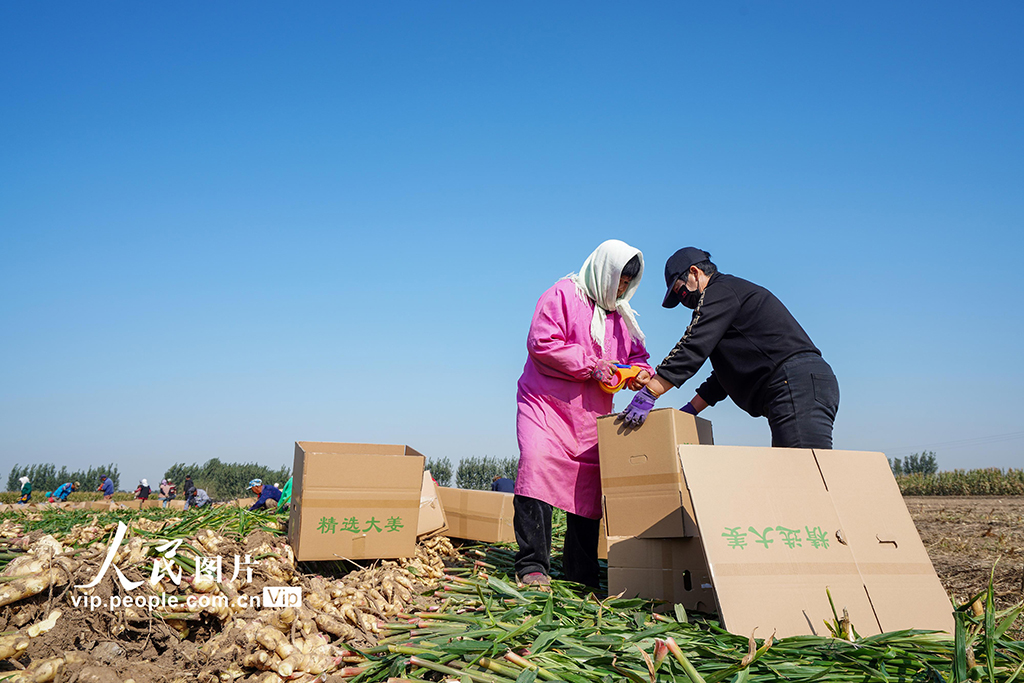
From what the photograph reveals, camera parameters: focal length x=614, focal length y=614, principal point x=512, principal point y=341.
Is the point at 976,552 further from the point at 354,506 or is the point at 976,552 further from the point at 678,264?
the point at 354,506

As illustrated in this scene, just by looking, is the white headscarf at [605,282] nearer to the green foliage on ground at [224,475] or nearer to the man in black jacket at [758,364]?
the man in black jacket at [758,364]

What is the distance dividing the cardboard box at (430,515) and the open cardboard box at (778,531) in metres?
1.63

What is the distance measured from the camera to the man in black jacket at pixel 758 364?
8.70 feet

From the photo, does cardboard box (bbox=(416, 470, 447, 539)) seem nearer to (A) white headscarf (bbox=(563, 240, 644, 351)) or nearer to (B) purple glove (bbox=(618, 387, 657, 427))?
(A) white headscarf (bbox=(563, 240, 644, 351))

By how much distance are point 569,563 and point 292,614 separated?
137 cm

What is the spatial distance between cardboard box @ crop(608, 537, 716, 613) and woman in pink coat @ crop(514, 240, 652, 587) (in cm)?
44

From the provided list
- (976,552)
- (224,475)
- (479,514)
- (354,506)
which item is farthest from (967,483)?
(224,475)

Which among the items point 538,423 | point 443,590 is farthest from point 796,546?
point 443,590

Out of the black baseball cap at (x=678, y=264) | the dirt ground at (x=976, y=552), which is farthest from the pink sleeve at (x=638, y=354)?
the dirt ground at (x=976, y=552)

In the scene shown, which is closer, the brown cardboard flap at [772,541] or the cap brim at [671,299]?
the brown cardboard flap at [772,541]

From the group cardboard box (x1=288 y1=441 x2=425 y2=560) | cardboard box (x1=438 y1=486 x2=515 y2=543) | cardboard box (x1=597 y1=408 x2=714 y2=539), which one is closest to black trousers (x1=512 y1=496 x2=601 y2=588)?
cardboard box (x1=597 y1=408 x2=714 y2=539)

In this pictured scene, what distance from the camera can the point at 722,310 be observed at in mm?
2791

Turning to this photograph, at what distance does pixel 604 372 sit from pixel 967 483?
27086mm

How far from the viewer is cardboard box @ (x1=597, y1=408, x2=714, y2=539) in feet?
8.43
